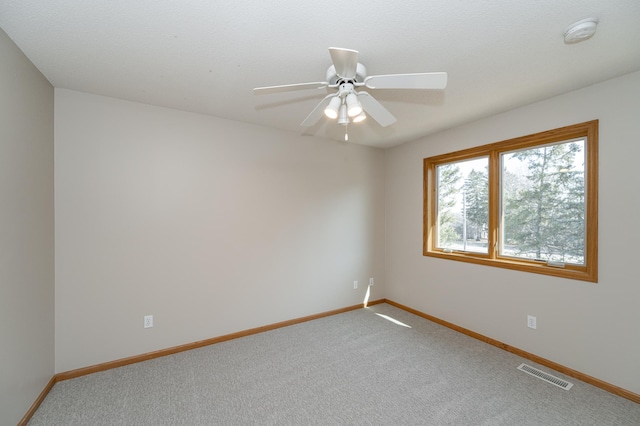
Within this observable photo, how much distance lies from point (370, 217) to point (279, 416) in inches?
115

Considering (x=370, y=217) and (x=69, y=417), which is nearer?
(x=69, y=417)

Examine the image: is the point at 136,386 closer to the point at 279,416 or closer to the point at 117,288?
the point at 117,288

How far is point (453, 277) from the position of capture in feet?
11.0

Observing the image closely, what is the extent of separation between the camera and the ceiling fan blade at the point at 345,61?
1.28m

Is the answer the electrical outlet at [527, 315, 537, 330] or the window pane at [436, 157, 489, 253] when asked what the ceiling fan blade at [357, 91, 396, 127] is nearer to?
the window pane at [436, 157, 489, 253]

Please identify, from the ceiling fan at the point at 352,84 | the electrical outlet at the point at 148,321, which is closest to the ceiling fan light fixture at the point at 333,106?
the ceiling fan at the point at 352,84

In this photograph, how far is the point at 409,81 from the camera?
1.47 m

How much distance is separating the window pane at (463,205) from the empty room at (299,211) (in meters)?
0.03

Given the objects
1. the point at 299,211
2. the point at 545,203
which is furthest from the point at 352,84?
the point at 545,203

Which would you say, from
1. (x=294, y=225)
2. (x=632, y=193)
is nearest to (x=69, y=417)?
(x=294, y=225)

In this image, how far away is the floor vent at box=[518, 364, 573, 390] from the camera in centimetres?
221

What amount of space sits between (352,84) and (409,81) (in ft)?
1.11

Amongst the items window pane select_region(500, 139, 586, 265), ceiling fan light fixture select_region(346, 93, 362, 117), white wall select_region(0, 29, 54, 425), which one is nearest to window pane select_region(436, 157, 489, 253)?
window pane select_region(500, 139, 586, 265)

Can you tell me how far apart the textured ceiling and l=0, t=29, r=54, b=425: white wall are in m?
0.23
